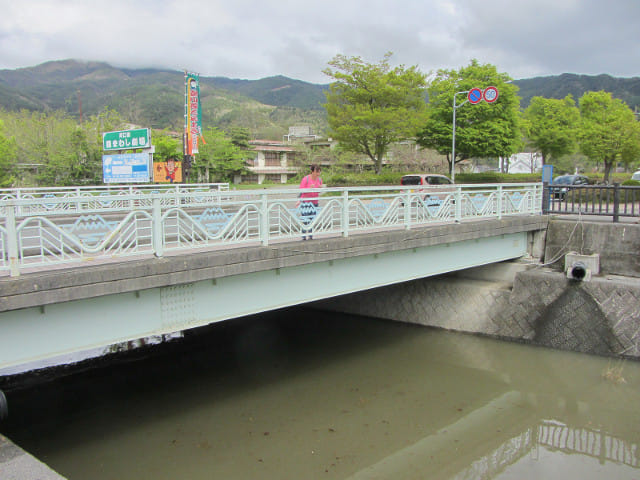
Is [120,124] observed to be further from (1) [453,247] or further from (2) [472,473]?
(2) [472,473]

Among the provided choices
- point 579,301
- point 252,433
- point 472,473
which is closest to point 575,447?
point 472,473

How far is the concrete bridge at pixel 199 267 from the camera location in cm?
579

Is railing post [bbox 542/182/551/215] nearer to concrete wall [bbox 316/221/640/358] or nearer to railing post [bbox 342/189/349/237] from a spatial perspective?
concrete wall [bbox 316/221/640/358]

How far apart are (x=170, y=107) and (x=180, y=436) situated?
109 m

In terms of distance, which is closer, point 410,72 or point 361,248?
point 361,248

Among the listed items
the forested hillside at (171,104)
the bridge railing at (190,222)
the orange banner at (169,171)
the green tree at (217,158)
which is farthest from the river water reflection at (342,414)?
the forested hillside at (171,104)

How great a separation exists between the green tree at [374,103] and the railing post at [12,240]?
87.4ft

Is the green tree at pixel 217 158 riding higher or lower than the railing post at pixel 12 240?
higher

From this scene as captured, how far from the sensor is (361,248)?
9.22 metres

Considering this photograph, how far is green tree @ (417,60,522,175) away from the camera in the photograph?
115 ft

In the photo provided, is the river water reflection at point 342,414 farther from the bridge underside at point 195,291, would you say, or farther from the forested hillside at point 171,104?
the forested hillside at point 171,104

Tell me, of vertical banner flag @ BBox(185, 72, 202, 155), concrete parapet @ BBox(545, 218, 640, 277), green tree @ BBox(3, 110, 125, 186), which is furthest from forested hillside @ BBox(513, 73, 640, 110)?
concrete parapet @ BBox(545, 218, 640, 277)

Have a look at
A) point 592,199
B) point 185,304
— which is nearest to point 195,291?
point 185,304

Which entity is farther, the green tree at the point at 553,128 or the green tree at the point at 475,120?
the green tree at the point at 553,128
